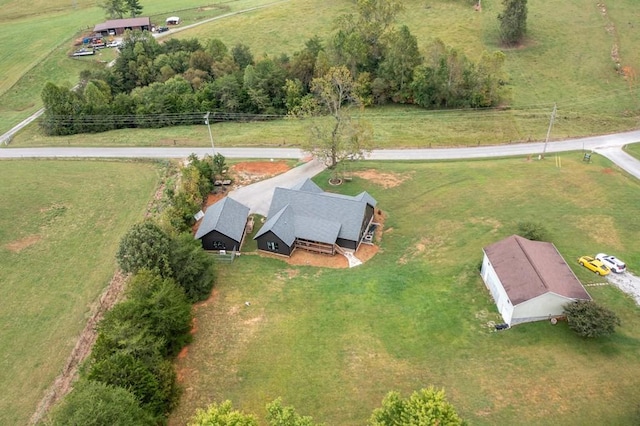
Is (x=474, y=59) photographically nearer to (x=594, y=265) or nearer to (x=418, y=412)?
(x=594, y=265)

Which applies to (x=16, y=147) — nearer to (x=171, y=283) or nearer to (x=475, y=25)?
(x=171, y=283)

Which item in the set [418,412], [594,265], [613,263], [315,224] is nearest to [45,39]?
[315,224]

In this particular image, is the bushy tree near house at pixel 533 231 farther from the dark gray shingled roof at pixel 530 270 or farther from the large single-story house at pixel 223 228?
the large single-story house at pixel 223 228

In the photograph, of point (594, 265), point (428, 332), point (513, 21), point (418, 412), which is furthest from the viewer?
point (513, 21)

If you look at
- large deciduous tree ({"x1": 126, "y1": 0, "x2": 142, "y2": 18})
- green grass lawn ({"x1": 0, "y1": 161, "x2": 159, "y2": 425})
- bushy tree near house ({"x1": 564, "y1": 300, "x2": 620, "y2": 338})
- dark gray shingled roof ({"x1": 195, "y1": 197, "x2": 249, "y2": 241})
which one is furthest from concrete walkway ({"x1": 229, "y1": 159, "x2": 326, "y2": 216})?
large deciduous tree ({"x1": 126, "y1": 0, "x2": 142, "y2": 18})

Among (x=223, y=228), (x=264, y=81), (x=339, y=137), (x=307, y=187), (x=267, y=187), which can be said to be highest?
(x=264, y=81)

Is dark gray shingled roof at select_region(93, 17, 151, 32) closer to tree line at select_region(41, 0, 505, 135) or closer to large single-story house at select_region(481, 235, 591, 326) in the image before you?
tree line at select_region(41, 0, 505, 135)

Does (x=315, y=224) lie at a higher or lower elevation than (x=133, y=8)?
lower
